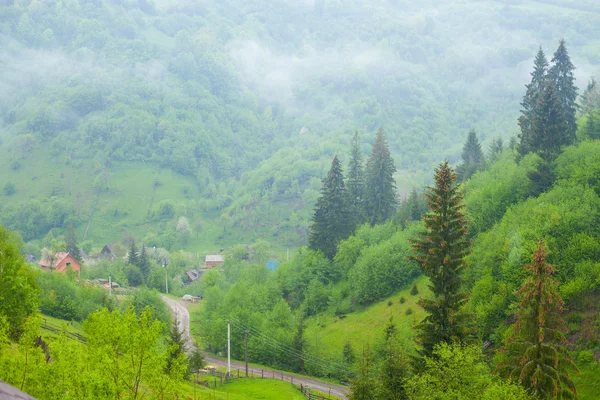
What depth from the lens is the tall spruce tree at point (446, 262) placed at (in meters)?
39.6

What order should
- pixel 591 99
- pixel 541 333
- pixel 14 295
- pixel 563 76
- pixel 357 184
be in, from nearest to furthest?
pixel 541 333 → pixel 14 295 → pixel 563 76 → pixel 591 99 → pixel 357 184

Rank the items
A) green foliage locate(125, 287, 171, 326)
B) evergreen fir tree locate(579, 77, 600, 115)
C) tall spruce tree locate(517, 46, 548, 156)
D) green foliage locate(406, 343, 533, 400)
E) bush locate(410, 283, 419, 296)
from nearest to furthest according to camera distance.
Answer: green foliage locate(406, 343, 533, 400) < bush locate(410, 283, 419, 296) < tall spruce tree locate(517, 46, 548, 156) < green foliage locate(125, 287, 171, 326) < evergreen fir tree locate(579, 77, 600, 115)

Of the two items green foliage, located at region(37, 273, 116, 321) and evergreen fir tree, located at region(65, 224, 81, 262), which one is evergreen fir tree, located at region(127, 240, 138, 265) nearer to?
evergreen fir tree, located at region(65, 224, 81, 262)

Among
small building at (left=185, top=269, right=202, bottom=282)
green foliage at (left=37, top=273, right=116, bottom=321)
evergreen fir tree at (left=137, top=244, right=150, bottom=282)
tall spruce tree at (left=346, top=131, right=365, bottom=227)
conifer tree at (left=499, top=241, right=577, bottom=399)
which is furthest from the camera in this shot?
small building at (left=185, top=269, right=202, bottom=282)

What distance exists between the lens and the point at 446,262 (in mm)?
39531

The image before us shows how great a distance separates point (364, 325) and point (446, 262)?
133 ft

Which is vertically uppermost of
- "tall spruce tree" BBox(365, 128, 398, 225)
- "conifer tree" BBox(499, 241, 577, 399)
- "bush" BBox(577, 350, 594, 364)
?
"tall spruce tree" BBox(365, 128, 398, 225)

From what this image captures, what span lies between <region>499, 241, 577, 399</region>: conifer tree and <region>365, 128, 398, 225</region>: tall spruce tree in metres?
71.4

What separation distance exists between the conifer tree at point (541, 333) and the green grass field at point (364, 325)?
109 feet

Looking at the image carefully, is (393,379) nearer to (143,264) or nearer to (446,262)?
(446,262)

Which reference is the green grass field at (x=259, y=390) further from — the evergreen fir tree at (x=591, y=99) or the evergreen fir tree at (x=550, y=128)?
the evergreen fir tree at (x=591, y=99)

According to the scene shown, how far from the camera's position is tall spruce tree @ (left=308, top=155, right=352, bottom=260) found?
100 m

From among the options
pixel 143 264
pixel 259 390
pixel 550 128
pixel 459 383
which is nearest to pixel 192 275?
pixel 143 264

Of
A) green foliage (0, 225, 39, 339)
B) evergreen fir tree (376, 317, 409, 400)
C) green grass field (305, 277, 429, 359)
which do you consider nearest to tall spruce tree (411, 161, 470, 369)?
evergreen fir tree (376, 317, 409, 400)
